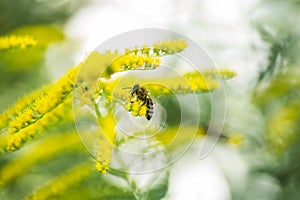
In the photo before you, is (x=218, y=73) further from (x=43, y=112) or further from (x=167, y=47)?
(x=43, y=112)

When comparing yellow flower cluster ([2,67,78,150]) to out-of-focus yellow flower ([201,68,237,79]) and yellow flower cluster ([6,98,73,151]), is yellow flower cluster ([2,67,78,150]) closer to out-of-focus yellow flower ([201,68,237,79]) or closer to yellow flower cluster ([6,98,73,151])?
yellow flower cluster ([6,98,73,151])

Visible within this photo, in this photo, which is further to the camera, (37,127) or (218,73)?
(218,73)

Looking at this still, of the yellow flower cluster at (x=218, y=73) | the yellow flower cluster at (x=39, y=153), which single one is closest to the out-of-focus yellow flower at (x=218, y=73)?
the yellow flower cluster at (x=218, y=73)

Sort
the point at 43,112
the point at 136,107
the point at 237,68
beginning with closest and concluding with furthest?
the point at 43,112 → the point at 136,107 → the point at 237,68

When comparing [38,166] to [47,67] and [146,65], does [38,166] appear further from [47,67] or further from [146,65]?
[47,67]

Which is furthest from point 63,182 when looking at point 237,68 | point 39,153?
point 237,68

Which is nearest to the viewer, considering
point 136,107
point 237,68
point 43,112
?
point 43,112

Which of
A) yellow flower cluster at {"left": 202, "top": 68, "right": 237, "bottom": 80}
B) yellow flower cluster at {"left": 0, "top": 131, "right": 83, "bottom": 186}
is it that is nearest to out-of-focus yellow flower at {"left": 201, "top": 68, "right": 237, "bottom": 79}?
yellow flower cluster at {"left": 202, "top": 68, "right": 237, "bottom": 80}
